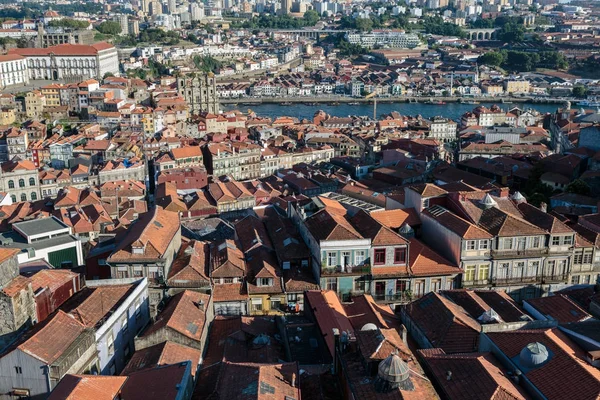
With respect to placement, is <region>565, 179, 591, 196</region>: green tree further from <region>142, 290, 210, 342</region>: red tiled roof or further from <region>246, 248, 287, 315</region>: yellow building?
<region>142, 290, 210, 342</region>: red tiled roof

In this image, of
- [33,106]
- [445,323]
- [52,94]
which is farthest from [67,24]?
[445,323]

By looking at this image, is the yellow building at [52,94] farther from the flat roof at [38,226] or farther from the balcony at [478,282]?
the balcony at [478,282]

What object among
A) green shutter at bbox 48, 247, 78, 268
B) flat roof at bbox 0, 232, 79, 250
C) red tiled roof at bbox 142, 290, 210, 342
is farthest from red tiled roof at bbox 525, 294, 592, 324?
flat roof at bbox 0, 232, 79, 250

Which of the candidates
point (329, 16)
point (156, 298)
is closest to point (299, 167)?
point (156, 298)

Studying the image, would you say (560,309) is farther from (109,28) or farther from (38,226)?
(109,28)

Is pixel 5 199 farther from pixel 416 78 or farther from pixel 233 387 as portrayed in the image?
pixel 416 78
